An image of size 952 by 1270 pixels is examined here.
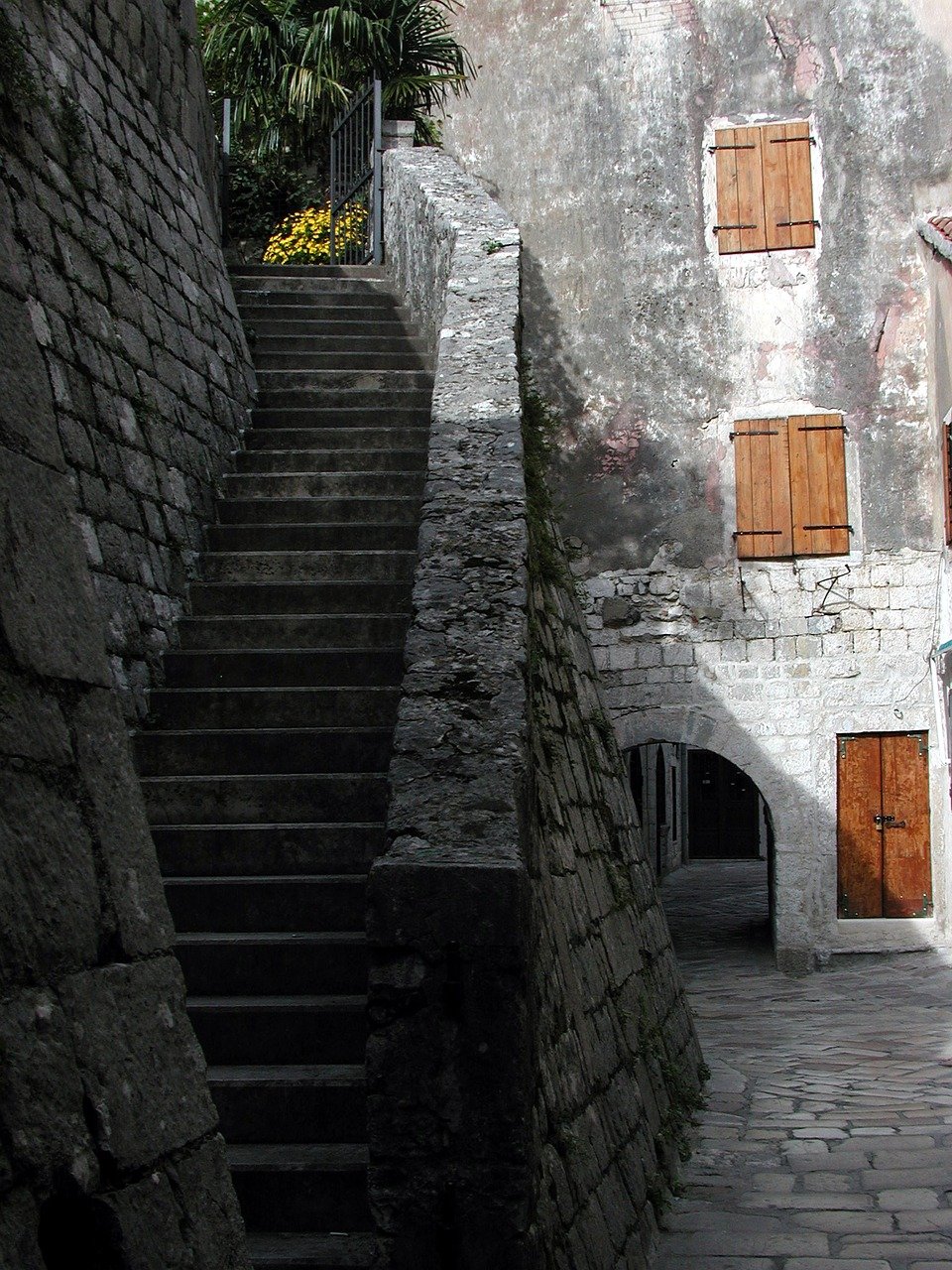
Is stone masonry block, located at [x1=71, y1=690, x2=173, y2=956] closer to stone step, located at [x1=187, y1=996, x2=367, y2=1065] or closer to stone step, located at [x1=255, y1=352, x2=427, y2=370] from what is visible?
stone step, located at [x1=187, y1=996, x2=367, y2=1065]

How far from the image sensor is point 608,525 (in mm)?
12227

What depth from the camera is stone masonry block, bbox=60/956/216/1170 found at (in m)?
1.59

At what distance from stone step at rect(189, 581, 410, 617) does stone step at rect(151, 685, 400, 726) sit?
62 centimetres

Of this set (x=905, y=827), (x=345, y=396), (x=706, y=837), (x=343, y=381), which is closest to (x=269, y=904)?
(x=345, y=396)

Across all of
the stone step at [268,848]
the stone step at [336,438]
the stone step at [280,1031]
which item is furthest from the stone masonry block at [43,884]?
the stone step at [336,438]

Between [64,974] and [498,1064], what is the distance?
1.44 meters

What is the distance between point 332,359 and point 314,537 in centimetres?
223

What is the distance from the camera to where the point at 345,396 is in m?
7.63

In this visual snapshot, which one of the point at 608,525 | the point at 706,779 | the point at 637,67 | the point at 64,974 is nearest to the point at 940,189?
the point at 637,67

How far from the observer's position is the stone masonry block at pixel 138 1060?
159cm

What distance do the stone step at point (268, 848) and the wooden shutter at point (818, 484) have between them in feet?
25.9

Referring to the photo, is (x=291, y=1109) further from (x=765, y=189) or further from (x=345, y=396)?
(x=765, y=189)

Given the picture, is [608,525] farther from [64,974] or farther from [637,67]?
[64,974]

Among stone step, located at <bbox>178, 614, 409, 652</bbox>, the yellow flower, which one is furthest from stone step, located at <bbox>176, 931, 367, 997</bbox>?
the yellow flower
